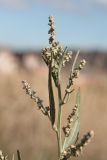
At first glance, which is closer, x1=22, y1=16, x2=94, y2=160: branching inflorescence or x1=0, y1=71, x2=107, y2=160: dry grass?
x1=22, y1=16, x2=94, y2=160: branching inflorescence

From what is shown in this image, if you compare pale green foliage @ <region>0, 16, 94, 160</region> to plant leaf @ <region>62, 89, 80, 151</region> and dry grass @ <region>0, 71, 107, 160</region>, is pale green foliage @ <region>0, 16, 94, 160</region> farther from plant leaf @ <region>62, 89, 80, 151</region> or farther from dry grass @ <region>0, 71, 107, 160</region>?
dry grass @ <region>0, 71, 107, 160</region>

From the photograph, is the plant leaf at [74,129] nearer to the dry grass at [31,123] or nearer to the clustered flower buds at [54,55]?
the clustered flower buds at [54,55]

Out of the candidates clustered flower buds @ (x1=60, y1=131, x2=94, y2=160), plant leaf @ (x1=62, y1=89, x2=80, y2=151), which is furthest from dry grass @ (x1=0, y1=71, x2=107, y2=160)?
clustered flower buds @ (x1=60, y1=131, x2=94, y2=160)

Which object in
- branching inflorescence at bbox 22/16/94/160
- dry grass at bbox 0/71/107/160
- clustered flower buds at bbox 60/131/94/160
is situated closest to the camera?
clustered flower buds at bbox 60/131/94/160

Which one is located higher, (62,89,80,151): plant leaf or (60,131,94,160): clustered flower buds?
(60,131,94,160): clustered flower buds

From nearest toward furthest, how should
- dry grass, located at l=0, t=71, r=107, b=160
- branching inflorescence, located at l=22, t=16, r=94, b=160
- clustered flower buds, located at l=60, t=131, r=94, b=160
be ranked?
clustered flower buds, located at l=60, t=131, r=94, b=160
branching inflorescence, located at l=22, t=16, r=94, b=160
dry grass, located at l=0, t=71, r=107, b=160
